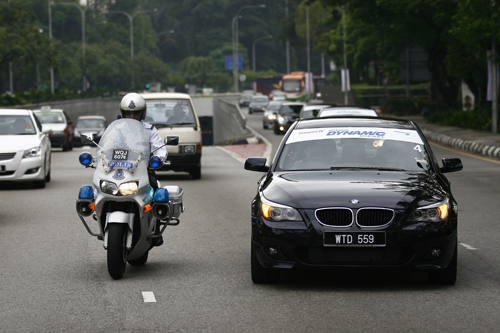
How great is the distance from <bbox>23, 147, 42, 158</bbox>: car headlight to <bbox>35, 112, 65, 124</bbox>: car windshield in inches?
688

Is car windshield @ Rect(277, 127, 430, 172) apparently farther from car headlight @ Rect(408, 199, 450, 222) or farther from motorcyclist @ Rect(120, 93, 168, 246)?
motorcyclist @ Rect(120, 93, 168, 246)

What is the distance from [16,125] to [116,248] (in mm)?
11668

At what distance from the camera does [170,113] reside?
19.2m

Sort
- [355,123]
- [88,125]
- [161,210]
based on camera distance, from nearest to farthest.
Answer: [161,210]
[355,123]
[88,125]

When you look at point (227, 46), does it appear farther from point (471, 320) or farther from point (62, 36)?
point (471, 320)

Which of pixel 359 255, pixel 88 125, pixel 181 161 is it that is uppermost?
pixel 359 255

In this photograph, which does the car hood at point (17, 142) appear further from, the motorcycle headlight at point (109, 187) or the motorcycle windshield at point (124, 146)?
the motorcycle headlight at point (109, 187)

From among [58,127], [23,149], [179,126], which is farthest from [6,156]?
[58,127]

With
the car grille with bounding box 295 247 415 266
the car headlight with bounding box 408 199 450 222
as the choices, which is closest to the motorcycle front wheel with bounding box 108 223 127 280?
the car grille with bounding box 295 247 415 266

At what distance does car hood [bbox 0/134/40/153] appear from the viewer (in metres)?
17.1

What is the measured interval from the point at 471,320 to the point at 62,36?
13134cm

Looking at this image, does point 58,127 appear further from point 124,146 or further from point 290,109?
point 124,146

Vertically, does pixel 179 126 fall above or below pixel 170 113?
below

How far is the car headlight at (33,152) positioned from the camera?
56.3 ft
